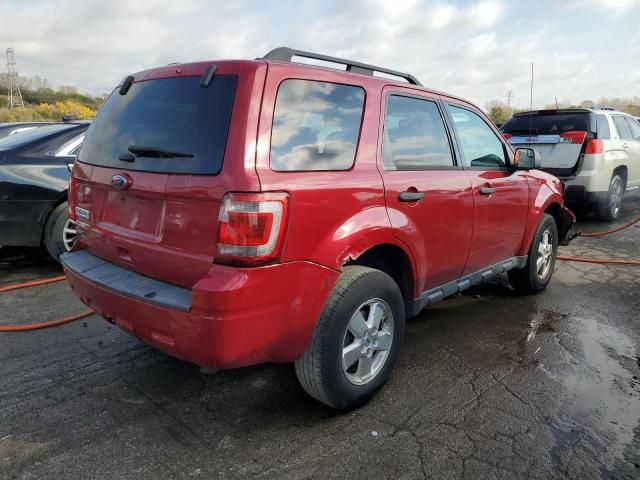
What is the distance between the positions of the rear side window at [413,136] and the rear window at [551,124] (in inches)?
208

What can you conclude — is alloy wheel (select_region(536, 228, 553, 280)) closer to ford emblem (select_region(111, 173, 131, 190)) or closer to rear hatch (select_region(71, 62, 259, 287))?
rear hatch (select_region(71, 62, 259, 287))

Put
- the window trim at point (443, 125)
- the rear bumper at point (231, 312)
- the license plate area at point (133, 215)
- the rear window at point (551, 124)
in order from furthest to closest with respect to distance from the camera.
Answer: the rear window at point (551, 124) < the window trim at point (443, 125) < the license plate area at point (133, 215) < the rear bumper at point (231, 312)

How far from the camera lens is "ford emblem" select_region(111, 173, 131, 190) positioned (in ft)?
8.66

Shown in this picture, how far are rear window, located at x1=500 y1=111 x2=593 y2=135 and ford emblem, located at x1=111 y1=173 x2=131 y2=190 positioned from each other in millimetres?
7111

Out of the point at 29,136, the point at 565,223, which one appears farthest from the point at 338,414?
the point at 29,136

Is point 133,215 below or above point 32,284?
above

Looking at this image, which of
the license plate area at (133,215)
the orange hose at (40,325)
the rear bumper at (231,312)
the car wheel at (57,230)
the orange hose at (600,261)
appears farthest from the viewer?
the orange hose at (600,261)

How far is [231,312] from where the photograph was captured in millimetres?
2203

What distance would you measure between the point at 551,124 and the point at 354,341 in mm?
6900

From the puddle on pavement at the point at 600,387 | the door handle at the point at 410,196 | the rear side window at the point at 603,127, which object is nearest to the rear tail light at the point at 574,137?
the rear side window at the point at 603,127

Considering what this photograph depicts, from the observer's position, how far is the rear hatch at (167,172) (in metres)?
2.33

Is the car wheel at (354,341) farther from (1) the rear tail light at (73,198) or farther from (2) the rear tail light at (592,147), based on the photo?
(2) the rear tail light at (592,147)

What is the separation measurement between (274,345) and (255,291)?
0.32m

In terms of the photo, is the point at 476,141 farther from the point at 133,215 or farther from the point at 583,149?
the point at 583,149
